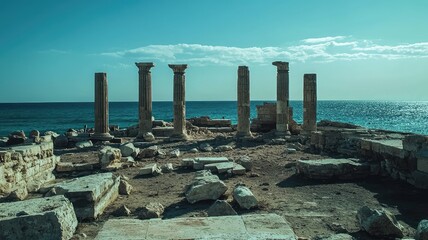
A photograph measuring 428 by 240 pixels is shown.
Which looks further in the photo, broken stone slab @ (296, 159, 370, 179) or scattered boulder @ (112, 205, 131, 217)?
broken stone slab @ (296, 159, 370, 179)

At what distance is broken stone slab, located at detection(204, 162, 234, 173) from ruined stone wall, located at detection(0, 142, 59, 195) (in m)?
4.59

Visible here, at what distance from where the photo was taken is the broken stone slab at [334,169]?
10.6m

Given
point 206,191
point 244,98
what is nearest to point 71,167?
point 206,191

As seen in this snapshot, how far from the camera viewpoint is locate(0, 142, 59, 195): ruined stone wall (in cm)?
939

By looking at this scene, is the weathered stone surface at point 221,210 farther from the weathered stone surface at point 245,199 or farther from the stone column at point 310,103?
the stone column at point 310,103

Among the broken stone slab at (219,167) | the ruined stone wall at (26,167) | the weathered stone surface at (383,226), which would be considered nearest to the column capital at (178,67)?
the ruined stone wall at (26,167)

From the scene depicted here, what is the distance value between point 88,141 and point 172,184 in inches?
422

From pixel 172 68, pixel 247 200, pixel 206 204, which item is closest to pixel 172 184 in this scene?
pixel 206 204

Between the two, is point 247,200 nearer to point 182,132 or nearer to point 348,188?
point 348,188

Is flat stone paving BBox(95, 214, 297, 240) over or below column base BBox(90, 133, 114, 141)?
over

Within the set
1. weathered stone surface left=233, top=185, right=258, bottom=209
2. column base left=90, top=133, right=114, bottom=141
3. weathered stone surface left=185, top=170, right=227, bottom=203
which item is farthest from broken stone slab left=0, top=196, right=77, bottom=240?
column base left=90, top=133, right=114, bottom=141

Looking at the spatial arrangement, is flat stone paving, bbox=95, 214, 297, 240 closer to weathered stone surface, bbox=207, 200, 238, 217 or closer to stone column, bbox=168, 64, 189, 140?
weathered stone surface, bbox=207, 200, 238, 217

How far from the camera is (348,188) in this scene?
9672 mm

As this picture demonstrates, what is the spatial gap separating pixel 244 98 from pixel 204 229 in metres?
16.7
